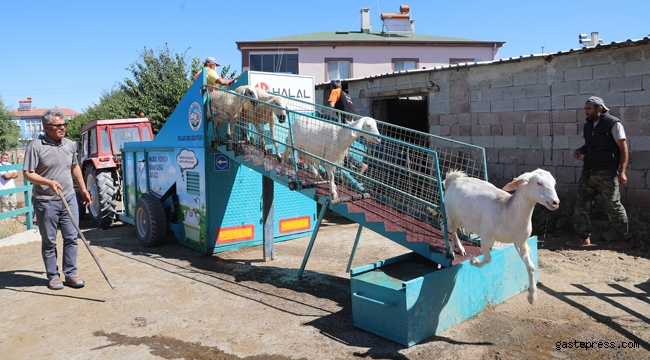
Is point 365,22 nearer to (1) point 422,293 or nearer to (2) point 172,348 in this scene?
(1) point 422,293

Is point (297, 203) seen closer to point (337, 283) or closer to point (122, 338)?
point (337, 283)

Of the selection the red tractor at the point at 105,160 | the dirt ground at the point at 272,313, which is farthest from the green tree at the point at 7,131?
the dirt ground at the point at 272,313

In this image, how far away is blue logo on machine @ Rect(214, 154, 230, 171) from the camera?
7.08 metres

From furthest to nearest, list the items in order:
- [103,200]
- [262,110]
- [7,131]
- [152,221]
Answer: [7,131]
[103,200]
[152,221]
[262,110]

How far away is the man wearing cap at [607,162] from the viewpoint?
6.37 meters

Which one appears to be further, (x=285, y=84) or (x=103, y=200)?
(x=103, y=200)

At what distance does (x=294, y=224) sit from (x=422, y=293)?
438 centimetres

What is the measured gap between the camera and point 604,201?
6.63 metres

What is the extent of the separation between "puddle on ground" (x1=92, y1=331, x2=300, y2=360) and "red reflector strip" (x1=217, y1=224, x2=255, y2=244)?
288 centimetres

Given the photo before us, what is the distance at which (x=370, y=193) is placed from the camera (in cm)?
578

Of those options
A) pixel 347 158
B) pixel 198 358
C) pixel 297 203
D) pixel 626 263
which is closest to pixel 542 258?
pixel 626 263

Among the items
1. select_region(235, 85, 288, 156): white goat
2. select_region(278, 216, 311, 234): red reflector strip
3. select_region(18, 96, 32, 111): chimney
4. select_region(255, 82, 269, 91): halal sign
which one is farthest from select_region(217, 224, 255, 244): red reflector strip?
select_region(18, 96, 32, 111): chimney

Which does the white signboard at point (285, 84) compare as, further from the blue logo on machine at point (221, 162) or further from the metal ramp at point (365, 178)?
the blue logo on machine at point (221, 162)

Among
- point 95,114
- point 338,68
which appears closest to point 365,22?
point 338,68
